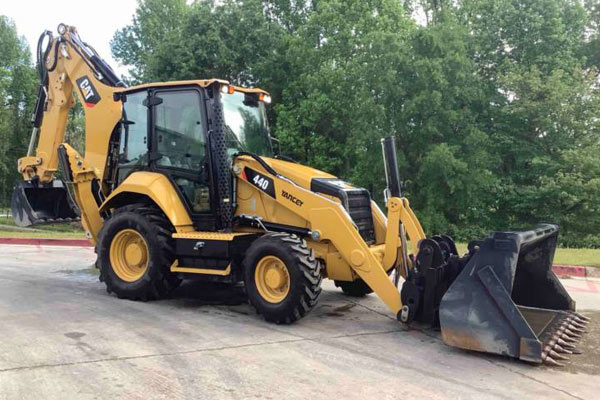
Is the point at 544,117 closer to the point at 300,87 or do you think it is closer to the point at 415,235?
the point at 300,87

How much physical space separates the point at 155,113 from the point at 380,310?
4.06 m

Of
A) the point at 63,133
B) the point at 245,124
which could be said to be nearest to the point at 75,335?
the point at 245,124

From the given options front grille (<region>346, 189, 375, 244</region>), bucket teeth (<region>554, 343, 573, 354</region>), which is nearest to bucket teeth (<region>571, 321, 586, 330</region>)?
bucket teeth (<region>554, 343, 573, 354</region>)

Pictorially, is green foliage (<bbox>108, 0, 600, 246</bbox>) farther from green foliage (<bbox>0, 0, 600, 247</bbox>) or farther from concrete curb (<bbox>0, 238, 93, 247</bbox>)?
concrete curb (<bbox>0, 238, 93, 247</bbox>)

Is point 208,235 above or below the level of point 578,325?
above

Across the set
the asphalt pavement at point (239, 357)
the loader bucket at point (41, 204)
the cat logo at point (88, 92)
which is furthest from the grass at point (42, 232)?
the asphalt pavement at point (239, 357)

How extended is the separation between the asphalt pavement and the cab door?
141 cm

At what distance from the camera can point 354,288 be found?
7727 mm

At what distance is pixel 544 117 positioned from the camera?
2069 centimetres

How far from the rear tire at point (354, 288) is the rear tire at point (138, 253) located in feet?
7.72

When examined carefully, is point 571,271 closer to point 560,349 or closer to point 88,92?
point 560,349

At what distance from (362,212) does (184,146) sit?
8.32 feet

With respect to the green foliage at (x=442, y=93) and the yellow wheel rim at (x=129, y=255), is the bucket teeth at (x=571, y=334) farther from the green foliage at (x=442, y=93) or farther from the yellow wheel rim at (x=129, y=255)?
the green foliage at (x=442, y=93)

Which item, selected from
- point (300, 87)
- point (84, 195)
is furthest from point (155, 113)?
point (300, 87)
